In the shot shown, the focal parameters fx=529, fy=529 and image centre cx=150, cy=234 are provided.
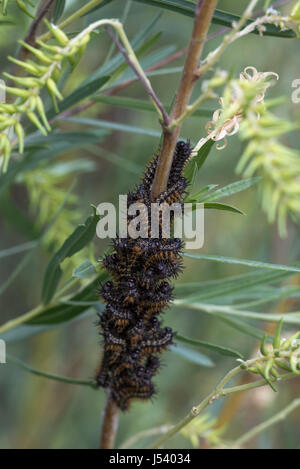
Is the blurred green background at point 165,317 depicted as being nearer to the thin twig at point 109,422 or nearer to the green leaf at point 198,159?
the thin twig at point 109,422

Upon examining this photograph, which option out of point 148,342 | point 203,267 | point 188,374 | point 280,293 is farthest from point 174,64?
point 148,342

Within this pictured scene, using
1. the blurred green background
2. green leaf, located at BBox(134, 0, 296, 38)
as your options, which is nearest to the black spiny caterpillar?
green leaf, located at BBox(134, 0, 296, 38)

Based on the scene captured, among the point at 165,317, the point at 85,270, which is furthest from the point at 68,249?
the point at 165,317

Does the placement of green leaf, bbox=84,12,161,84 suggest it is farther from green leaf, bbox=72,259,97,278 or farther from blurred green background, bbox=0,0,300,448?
blurred green background, bbox=0,0,300,448

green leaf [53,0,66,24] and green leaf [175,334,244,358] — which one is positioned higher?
green leaf [53,0,66,24]

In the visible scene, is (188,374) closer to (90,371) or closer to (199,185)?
(90,371)

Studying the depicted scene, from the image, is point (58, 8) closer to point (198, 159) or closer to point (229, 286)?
point (198, 159)
